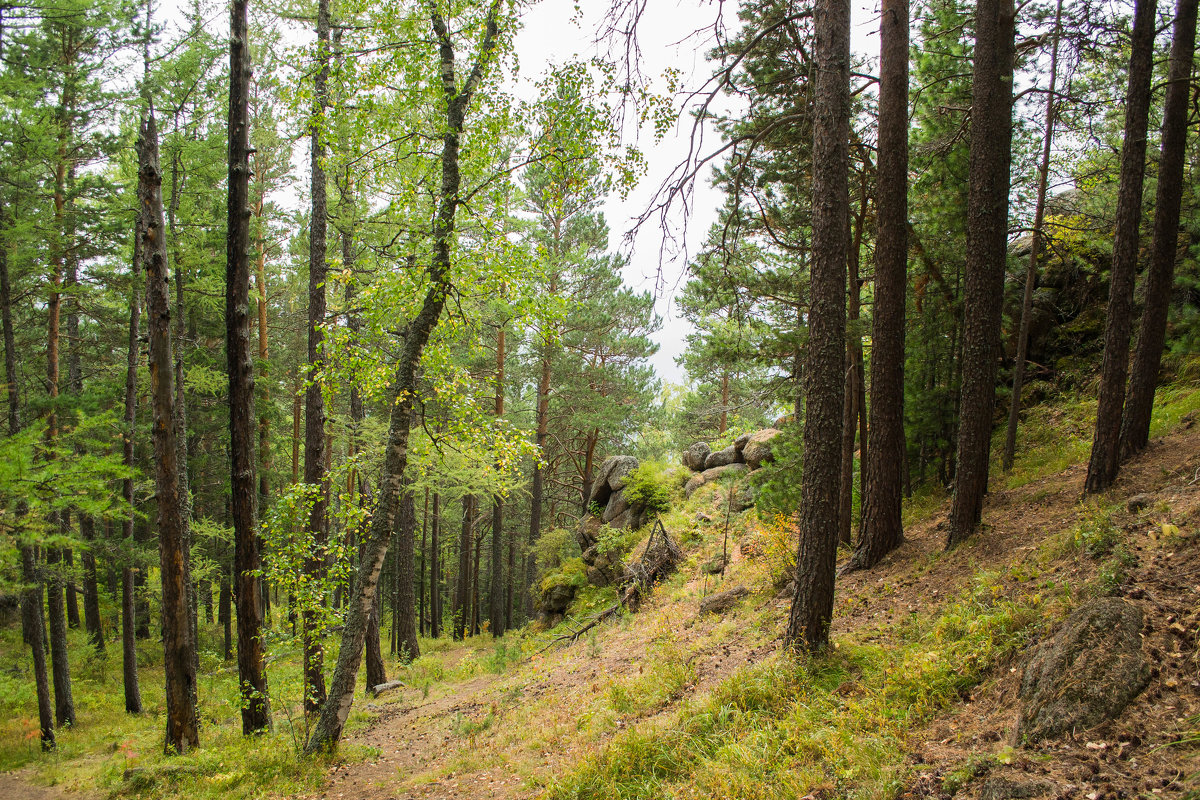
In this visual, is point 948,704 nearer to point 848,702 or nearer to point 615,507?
point 848,702

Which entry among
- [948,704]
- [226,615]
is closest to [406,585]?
[226,615]

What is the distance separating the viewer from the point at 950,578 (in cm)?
643

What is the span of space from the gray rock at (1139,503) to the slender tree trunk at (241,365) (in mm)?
9993

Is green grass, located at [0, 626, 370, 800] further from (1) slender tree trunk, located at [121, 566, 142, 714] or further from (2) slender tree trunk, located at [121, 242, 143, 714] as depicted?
(2) slender tree trunk, located at [121, 242, 143, 714]

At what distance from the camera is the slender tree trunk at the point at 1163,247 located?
7230 millimetres

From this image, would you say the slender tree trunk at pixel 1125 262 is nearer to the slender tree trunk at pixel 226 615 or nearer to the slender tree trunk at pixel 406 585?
the slender tree trunk at pixel 406 585

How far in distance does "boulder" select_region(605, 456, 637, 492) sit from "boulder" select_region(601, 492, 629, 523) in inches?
12.3

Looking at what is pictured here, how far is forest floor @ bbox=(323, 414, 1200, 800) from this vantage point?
329 cm

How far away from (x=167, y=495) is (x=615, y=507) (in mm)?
13308

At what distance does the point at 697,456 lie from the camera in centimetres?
1991

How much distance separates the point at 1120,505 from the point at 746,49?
6.13 metres

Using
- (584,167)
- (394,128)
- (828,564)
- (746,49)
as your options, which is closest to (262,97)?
(394,128)

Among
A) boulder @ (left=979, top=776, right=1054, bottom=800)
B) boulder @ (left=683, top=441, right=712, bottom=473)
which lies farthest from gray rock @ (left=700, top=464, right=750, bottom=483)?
boulder @ (left=979, top=776, right=1054, bottom=800)

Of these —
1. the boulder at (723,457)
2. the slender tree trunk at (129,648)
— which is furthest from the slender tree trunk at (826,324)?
the slender tree trunk at (129,648)
